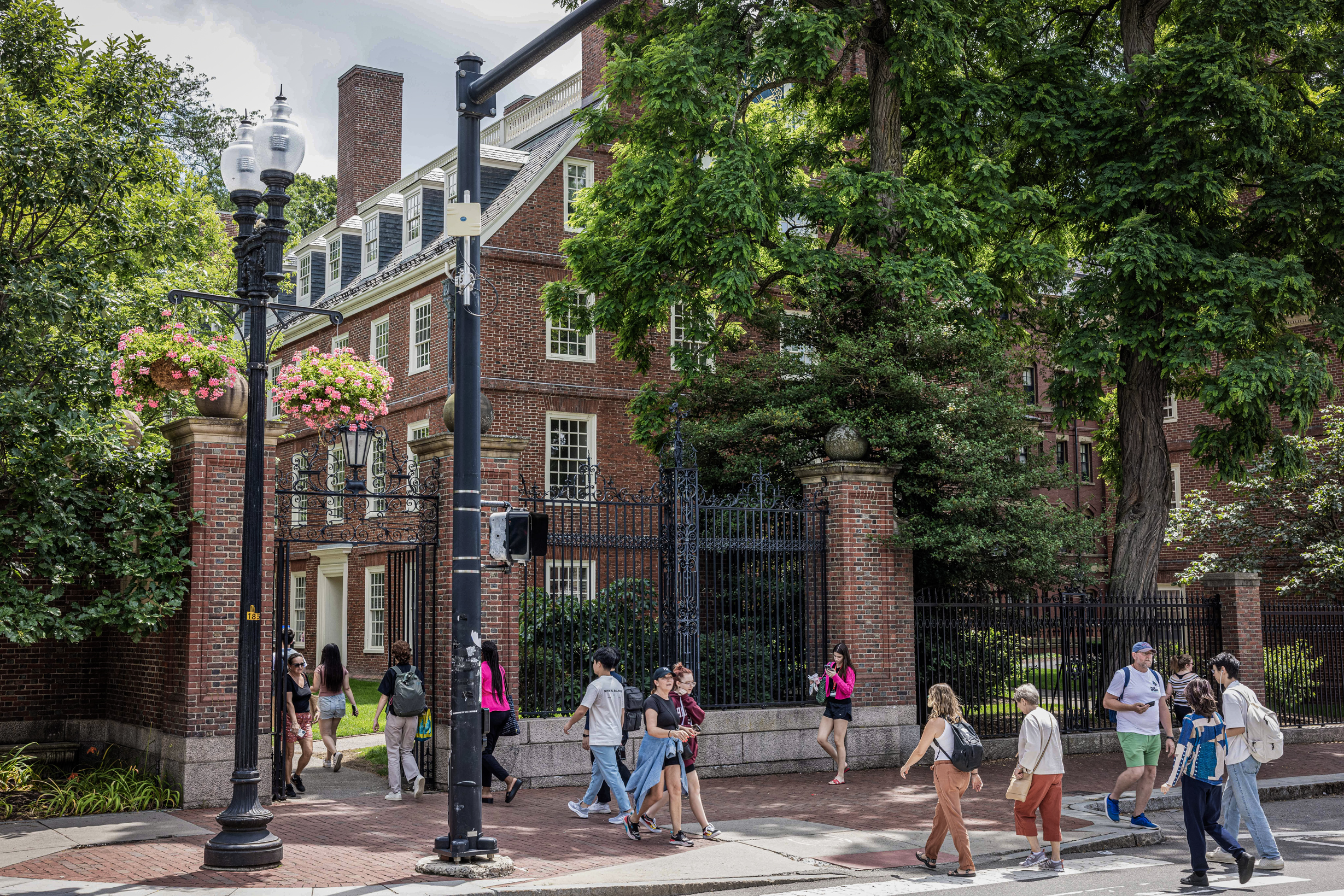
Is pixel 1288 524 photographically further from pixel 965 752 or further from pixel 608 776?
pixel 608 776

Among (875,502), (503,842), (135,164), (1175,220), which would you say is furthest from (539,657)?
(1175,220)

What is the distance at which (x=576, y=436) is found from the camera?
2781 cm

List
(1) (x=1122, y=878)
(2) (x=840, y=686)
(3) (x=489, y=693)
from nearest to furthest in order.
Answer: (1) (x=1122, y=878) → (3) (x=489, y=693) → (2) (x=840, y=686)

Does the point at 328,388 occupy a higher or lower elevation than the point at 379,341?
lower

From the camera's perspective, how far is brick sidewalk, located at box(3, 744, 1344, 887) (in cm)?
944

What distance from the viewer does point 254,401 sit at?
10.0 metres

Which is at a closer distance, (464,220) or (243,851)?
(243,851)

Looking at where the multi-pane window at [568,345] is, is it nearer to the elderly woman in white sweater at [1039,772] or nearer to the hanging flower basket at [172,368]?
the hanging flower basket at [172,368]

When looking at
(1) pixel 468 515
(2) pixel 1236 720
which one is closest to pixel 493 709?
(1) pixel 468 515

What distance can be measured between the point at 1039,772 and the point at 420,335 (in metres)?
22.6

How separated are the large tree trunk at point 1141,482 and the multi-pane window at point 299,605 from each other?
2304 cm

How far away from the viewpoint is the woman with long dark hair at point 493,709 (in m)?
12.5

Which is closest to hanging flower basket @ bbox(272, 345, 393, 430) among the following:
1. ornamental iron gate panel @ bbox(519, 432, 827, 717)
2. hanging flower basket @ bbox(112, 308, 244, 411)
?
hanging flower basket @ bbox(112, 308, 244, 411)

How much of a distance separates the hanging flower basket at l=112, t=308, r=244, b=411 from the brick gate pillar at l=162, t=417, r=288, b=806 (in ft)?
1.24
